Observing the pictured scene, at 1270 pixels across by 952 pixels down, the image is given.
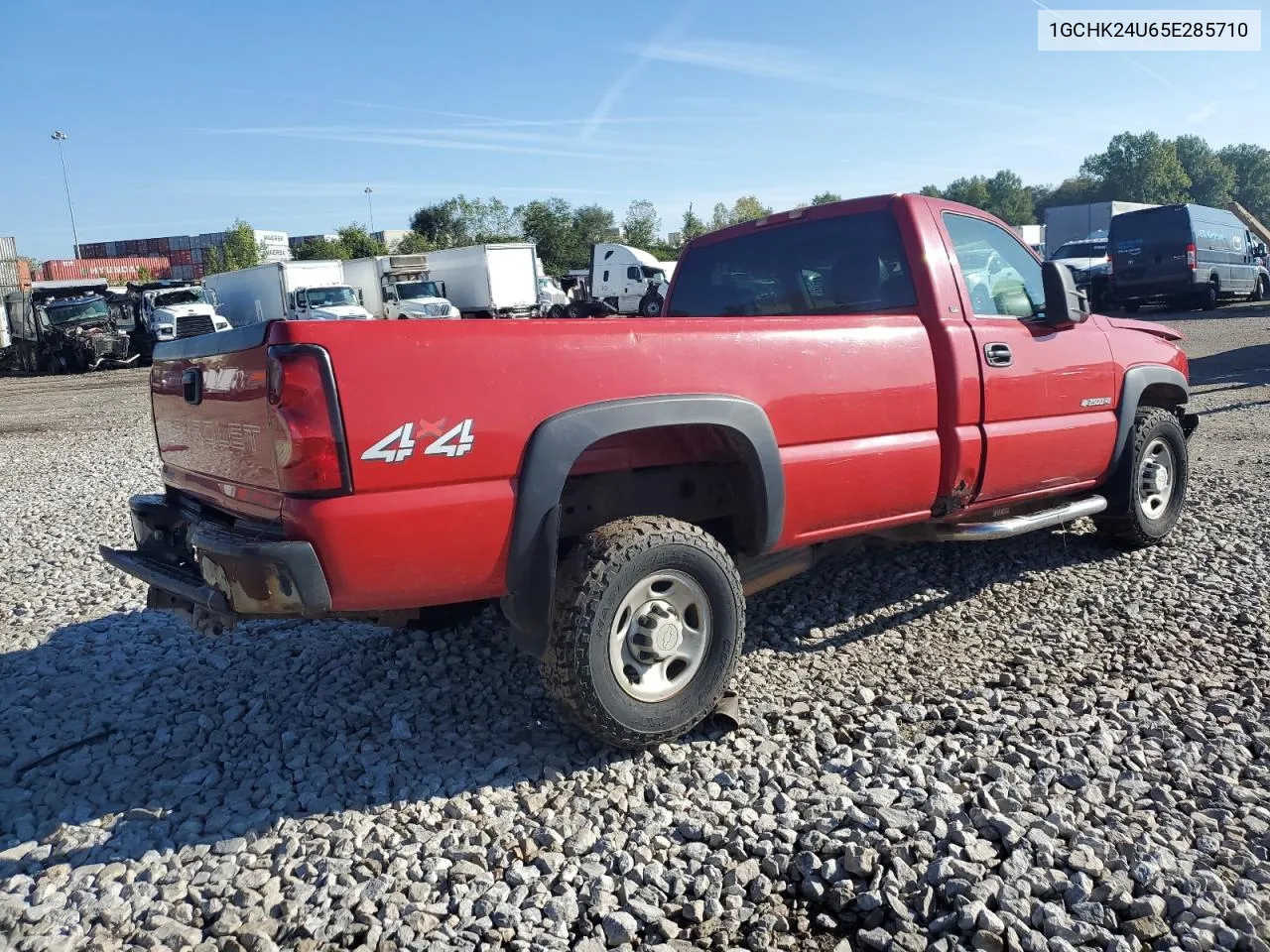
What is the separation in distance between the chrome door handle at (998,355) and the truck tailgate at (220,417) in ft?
10.1

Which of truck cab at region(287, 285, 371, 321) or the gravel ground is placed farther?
truck cab at region(287, 285, 371, 321)

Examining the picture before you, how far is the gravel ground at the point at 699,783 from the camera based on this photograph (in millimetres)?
2473

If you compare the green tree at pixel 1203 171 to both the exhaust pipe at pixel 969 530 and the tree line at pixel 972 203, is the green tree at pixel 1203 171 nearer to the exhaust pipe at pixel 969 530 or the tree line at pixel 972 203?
the tree line at pixel 972 203

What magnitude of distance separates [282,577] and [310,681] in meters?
1.49

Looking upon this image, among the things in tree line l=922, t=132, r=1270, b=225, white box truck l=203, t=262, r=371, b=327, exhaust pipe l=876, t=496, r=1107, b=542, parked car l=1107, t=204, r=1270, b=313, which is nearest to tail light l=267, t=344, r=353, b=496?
exhaust pipe l=876, t=496, r=1107, b=542

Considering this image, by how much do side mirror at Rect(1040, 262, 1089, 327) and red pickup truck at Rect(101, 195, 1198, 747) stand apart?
22 mm

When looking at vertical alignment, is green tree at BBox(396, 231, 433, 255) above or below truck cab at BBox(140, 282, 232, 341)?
above

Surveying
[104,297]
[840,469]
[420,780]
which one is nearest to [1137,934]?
[840,469]

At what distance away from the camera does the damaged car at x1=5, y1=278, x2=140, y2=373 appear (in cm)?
2622

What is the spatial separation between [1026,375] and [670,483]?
6.35 ft

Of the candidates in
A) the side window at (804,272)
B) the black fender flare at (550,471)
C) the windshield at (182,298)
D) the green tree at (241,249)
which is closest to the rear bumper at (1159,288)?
the side window at (804,272)

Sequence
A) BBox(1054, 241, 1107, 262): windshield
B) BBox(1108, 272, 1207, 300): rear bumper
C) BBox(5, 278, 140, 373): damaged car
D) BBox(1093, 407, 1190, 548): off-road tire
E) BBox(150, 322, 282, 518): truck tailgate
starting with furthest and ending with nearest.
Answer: BBox(1054, 241, 1107, 262): windshield → BBox(5, 278, 140, 373): damaged car → BBox(1108, 272, 1207, 300): rear bumper → BBox(1093, 407, 1190, 548): off-road tire → BBox(150, 322, 282, 518): truck tailgate

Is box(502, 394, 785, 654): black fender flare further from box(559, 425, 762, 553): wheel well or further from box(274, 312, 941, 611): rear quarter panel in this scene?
box(559, 425, 762, 553): wheel well

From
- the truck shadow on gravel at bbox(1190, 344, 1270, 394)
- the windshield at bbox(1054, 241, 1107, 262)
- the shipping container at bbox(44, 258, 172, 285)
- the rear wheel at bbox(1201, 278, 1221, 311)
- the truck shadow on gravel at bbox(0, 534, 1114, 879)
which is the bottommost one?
the truck shadow on gravel at bbox(1190, 344, 1270, 394)
